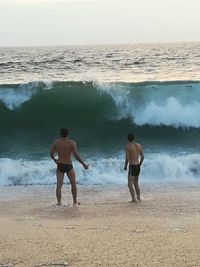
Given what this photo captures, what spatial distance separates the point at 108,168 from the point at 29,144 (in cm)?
441

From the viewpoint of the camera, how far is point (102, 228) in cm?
731

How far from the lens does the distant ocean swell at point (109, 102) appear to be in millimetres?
18297

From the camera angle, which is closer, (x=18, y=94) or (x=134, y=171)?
(x=134, y=171)

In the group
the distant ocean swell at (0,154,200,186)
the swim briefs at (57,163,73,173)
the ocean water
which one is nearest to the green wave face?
the ocean water

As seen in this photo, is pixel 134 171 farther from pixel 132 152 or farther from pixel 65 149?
pixel 65 149

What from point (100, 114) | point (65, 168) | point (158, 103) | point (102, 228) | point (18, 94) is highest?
point (65, 168)

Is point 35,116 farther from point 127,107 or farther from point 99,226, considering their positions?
point 99,226

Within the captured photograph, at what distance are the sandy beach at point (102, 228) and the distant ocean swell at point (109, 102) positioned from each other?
295 inches

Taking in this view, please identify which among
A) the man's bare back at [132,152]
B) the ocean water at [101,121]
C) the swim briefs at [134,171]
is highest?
the man's bare back at [132,152]

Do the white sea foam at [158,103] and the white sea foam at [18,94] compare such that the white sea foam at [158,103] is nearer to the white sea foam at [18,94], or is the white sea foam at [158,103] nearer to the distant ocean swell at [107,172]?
the white sea foam at [18,94]

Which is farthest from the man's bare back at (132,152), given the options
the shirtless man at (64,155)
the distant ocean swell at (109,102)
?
the distant ocean swell at (109,102)

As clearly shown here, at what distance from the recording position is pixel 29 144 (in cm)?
1619

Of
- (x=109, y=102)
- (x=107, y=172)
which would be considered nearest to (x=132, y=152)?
(x=107, y=172)

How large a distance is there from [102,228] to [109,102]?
39.8 feet
